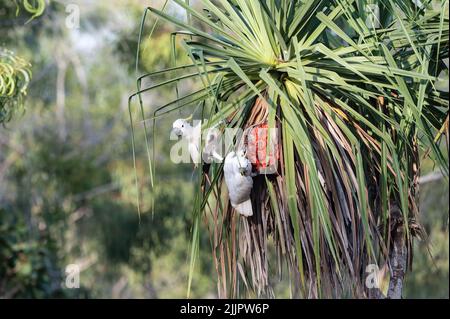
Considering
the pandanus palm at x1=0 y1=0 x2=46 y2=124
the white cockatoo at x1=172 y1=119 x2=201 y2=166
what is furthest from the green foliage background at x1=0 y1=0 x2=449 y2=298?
the white cockatoo at x1=172 y1=119 x2=201 y2=166

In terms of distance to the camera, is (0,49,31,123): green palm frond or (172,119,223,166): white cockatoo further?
(0,49,31,123): green palm frond

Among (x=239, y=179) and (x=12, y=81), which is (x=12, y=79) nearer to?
(x=12, y=81)

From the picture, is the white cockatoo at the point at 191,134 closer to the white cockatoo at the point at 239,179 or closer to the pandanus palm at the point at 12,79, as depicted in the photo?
the white cockatoo at the point at 239,179

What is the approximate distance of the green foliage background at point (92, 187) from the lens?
10.5 meters

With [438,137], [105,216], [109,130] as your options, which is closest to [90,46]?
[109,130]

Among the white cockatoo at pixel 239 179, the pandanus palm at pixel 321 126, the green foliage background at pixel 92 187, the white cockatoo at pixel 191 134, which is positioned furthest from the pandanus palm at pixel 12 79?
the green foliage background at pixel 92 187

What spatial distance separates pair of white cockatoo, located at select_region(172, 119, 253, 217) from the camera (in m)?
4.38

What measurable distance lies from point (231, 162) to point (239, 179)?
102 mm

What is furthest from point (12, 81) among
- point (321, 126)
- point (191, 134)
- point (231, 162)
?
point (321, 126)

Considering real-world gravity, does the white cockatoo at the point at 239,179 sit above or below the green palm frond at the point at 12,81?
below

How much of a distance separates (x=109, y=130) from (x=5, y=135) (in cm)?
194

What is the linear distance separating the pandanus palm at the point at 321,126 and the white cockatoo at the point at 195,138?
96 millimetres

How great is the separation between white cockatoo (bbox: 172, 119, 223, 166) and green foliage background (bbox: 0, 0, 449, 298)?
5237mm

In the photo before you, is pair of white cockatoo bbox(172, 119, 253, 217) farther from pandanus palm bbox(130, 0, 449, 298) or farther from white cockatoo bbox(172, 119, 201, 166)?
pandanus palm bbox(130, 0, 449, 298)
